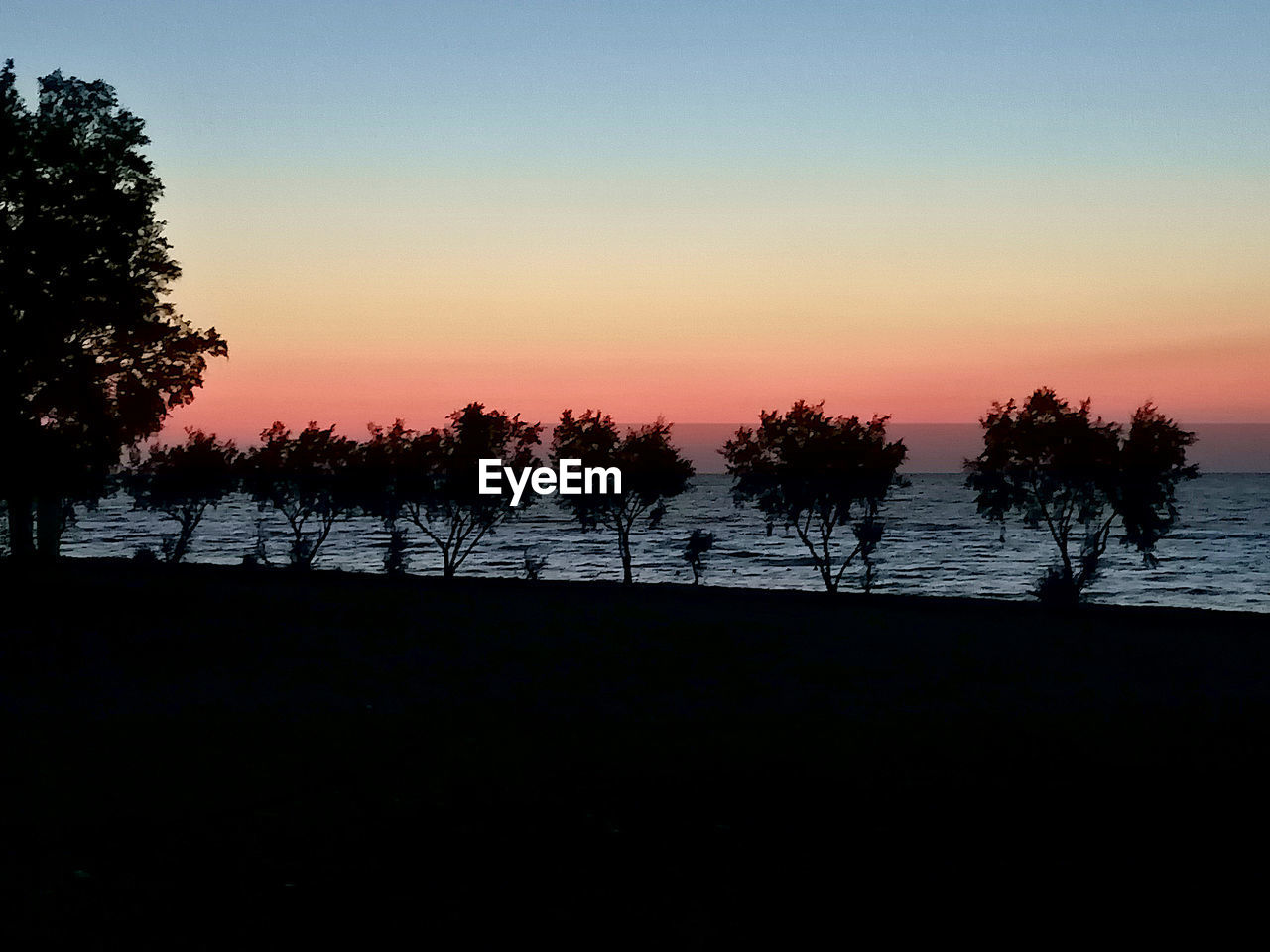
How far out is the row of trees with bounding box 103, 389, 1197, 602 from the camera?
2060 inches

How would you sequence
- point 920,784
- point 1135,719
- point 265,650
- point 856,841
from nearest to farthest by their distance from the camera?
1. point 856,841
2. point 920,784
3. point 1135,719
4. point 265,650

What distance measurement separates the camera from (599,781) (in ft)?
36.6

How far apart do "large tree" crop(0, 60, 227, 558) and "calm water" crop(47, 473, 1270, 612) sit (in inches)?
1604

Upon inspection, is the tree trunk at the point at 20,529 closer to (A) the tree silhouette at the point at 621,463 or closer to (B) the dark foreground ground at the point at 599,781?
(B) the dark foreground ground at the point at 599,781

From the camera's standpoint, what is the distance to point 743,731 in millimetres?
13789

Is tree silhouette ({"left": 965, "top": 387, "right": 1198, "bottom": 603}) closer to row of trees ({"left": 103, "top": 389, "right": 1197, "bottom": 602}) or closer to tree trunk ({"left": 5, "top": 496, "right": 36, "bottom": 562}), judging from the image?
row of trees ({"left": 103, "top": 389, "right": 1197, "bottom": 602})

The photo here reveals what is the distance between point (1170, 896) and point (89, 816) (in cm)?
961

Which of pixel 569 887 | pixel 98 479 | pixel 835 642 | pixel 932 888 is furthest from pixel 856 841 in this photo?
pixel 98 479

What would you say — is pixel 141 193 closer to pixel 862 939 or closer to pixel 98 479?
pixel 98 479

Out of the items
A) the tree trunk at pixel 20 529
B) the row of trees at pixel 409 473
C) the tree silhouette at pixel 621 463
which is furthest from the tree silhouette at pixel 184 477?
the tree trunk at pixel 20 529

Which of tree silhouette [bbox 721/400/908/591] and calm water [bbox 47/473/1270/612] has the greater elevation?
tree silhouette [bbox 721/400/908/591]

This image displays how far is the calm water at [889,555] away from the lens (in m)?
89.3

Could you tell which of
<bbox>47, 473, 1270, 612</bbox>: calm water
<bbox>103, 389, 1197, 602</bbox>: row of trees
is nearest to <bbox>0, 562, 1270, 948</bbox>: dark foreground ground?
<bbox>103, 389, 1197, 602</bbox>: row of trees

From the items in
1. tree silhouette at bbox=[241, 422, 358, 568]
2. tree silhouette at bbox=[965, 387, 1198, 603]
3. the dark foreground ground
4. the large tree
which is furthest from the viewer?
tree silhouette at bbox=[241, 422, 358, 568]
